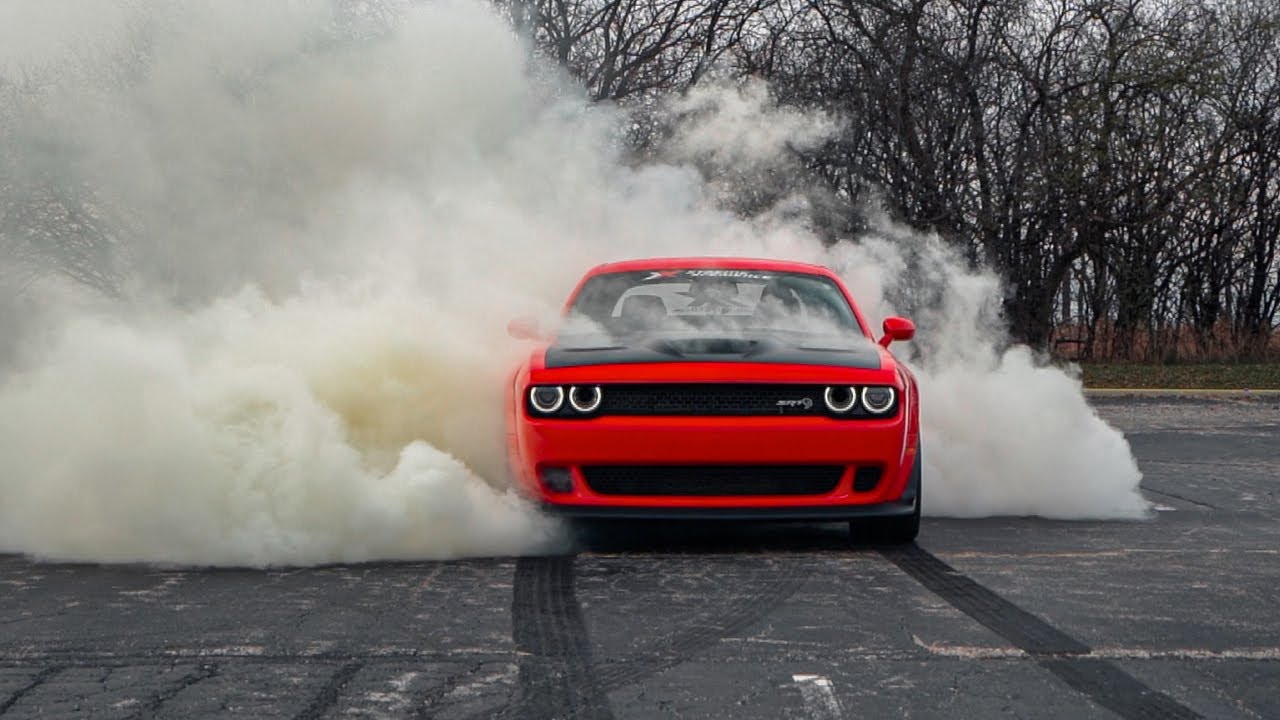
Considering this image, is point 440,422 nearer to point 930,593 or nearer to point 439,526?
point 439,526

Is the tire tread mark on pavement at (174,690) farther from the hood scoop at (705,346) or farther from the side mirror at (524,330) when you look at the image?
the side mirror at (524,330)

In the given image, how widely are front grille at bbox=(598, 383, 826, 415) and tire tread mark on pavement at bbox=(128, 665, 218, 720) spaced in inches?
101

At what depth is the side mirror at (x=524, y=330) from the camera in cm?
772

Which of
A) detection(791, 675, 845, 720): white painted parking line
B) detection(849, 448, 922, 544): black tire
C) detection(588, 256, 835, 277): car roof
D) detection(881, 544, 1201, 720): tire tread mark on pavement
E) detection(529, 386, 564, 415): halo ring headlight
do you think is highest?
detection(588, 256, 835, 277): car roof

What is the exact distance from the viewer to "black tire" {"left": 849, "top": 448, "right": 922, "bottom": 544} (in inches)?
278

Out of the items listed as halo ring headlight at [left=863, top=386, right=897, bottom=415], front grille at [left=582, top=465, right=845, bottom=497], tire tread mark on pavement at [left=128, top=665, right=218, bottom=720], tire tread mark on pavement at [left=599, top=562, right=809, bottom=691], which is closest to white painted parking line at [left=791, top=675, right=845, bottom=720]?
tire tread mark on pavement at [left=599, top=562, right=809, bottom=691]

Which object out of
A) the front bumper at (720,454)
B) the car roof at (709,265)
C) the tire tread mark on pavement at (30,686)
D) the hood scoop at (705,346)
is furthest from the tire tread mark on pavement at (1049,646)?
the tire tread mark on pavement at (30,686)

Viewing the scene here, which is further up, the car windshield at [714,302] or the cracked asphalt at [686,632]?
the car windshield at [714,302]

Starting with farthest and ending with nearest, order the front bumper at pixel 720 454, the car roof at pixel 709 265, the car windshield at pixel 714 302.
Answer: the car roof at pixel 709 265 → the car windshield at pixel 714 302 → the front bumper at pixel 720 454

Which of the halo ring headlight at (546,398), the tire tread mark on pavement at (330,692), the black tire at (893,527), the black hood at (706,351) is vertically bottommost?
the tire tread mark on pavement at (330,692)

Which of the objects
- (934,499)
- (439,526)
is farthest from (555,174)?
(439,526)

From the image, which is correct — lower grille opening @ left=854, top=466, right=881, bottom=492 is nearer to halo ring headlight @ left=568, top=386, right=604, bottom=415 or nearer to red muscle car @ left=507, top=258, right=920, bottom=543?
red muscle car @ left=507, top=258, right=920, bottom=543

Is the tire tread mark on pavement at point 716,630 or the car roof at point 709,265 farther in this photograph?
the car roof at point 709,265

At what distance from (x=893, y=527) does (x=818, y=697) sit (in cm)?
292
